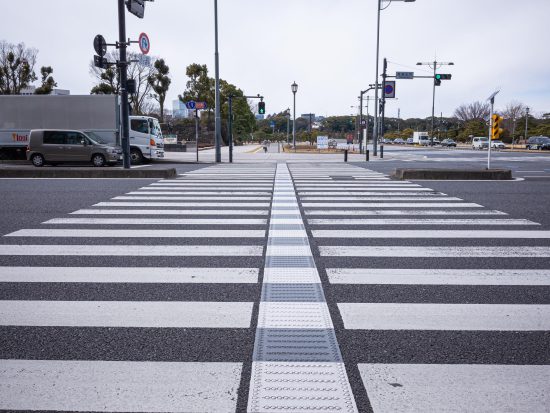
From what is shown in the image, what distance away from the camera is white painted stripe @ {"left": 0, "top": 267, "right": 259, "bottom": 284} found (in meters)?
4.43

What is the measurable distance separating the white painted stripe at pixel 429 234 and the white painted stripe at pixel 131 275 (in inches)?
83.8

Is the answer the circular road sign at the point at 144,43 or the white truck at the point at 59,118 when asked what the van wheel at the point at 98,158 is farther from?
the circular road sign at the point at 144,43

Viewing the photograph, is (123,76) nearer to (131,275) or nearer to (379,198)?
(379,198)

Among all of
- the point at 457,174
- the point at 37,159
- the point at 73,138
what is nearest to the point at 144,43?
the point at 73,138

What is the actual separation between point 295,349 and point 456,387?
1.03 metres

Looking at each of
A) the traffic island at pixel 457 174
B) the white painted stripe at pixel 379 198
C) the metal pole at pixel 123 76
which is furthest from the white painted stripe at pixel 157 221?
the traffic island at pixel 457 174

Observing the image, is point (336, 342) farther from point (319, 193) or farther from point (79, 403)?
point (319, 193)

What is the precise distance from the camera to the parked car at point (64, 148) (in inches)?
741

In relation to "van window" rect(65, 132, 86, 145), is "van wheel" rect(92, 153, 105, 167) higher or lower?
lower

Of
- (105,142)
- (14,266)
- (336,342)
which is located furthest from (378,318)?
(105,142)

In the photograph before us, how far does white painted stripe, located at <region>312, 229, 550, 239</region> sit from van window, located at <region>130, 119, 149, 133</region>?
17.0m

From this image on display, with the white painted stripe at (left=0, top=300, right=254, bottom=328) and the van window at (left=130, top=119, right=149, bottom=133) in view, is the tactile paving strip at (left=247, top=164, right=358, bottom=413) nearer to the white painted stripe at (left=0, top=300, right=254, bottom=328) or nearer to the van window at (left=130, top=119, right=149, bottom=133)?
the white painted stripe at (left=0, top=300, right=254, bottom=328)

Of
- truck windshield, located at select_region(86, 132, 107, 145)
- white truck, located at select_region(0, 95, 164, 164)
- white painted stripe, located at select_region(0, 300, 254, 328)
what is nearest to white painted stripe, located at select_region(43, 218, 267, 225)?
white painted stripe, located at select_region(0, 300, 254, 328)

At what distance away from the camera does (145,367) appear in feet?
9.12
